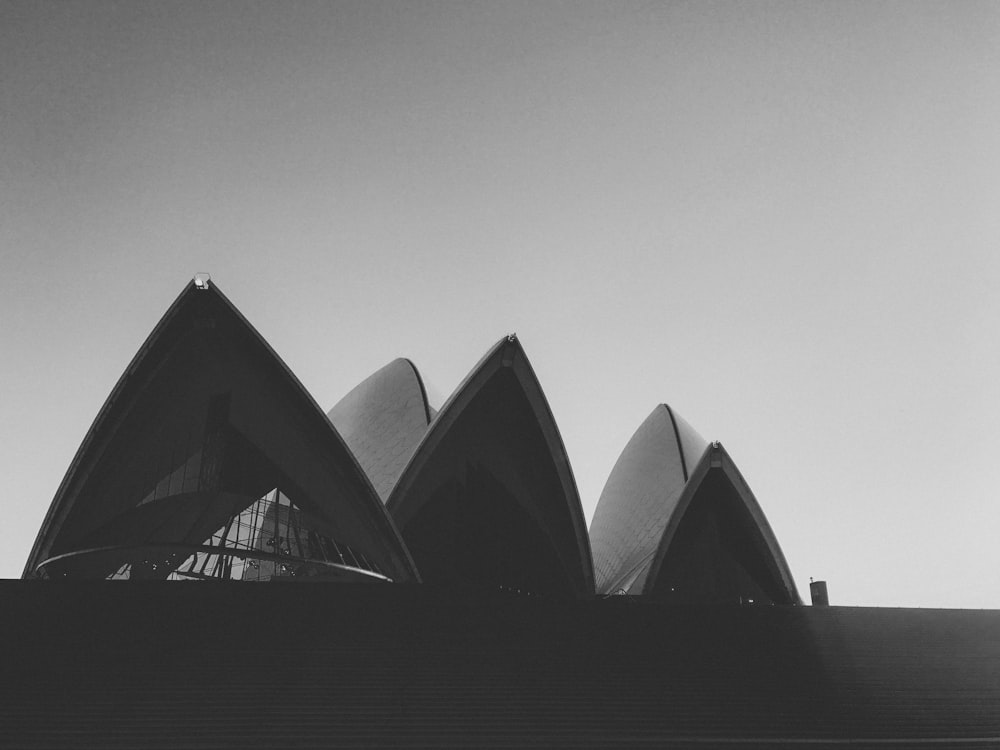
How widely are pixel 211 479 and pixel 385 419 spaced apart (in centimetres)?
539

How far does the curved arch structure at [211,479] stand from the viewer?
1419cm

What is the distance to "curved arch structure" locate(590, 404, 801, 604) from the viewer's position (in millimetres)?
17875

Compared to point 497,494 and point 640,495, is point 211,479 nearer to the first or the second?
point 497,494

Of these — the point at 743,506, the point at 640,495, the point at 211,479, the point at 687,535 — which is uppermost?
the point at 640,495

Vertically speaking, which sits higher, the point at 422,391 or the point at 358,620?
the point at 422,391

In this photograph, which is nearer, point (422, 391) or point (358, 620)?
point (358, 620)

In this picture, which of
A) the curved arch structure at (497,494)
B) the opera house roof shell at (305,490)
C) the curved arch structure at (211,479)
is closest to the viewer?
the curved arch structure at (211,479)

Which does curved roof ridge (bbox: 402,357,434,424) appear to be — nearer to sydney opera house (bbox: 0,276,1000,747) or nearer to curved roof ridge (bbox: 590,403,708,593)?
sydney opera house (bbox: 0,276,1000,747)

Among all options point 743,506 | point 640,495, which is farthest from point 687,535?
point 640,495

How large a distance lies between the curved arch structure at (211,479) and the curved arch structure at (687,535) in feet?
21.3

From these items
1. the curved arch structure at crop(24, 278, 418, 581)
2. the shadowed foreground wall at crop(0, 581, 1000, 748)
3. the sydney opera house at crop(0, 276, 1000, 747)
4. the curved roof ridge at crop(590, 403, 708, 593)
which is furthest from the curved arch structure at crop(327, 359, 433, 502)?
the shadowed foreground wall at crop(0, 581, 1000, 748)

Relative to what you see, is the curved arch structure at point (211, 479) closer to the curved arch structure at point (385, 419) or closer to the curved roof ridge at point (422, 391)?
the curved arch structure at point (385, 419)

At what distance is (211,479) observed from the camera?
50.2 ft

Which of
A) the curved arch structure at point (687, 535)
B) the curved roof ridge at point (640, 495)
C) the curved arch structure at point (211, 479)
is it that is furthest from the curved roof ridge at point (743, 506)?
the curved arch structure at point (211, 479)
